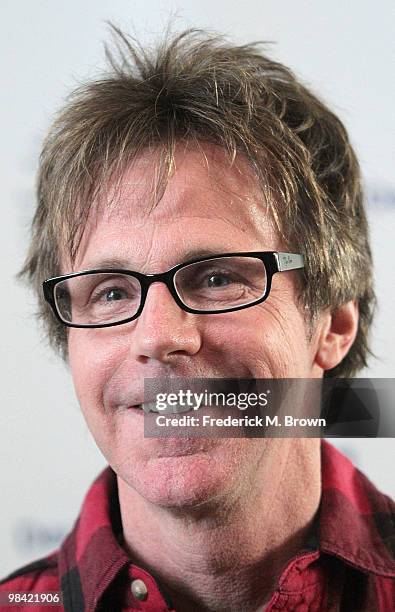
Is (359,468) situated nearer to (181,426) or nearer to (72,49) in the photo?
(181,426)

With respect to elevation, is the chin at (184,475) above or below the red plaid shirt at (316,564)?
above

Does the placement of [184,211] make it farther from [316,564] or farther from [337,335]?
[316,564]

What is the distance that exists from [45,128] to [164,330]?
32cm

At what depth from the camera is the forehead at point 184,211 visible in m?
0.82

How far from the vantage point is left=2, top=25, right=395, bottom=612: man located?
827 millimetres

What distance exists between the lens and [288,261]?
853 millimetres

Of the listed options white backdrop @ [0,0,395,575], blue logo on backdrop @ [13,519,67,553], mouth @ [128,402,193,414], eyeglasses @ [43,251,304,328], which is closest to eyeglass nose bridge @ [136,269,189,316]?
eyeglasses @ [43,251,304,328]

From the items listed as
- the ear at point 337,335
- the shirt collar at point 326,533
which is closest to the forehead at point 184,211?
the ear at point 337,335

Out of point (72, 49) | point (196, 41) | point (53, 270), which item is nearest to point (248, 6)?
point (196, 41)

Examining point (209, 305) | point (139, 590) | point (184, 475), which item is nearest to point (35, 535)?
point (139, 590)

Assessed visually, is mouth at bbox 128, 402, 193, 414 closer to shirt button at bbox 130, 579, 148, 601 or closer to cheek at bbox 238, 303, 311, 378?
cheek at bbox 238, 303, 311, 378

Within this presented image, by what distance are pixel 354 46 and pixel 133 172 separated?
282 millimetres

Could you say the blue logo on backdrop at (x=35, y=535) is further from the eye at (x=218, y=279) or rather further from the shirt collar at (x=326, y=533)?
the eye at (x=218, y=279)

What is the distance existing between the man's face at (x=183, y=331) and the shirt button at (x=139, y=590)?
0.37ft
